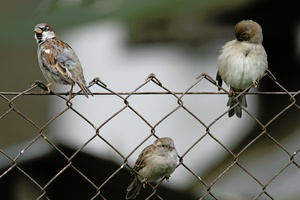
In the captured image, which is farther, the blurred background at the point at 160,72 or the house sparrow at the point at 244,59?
the blurred background at the point at 160,72

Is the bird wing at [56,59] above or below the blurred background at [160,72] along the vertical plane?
below

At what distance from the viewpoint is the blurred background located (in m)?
6.32

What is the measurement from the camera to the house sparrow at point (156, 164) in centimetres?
395

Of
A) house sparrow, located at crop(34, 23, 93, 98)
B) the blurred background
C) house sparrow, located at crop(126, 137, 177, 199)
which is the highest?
the blurred background

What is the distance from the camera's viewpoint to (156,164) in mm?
4004

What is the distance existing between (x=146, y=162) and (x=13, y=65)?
143 inches

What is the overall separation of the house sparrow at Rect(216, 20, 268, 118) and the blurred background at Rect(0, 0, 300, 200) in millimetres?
1186

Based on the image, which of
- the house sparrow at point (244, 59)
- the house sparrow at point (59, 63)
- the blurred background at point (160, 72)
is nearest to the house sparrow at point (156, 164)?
the house sparrow at point (59, 63)

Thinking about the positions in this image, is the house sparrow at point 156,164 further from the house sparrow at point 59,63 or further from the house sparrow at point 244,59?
the house sparrow at point 244,59

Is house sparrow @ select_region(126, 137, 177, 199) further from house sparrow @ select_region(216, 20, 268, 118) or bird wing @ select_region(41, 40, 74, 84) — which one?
house sparrow @ select_region(216, 20, 268, 118)

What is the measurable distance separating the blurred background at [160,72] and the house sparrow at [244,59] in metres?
1.19

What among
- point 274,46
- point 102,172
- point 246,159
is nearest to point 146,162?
point 102,172

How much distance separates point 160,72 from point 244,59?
116 inches

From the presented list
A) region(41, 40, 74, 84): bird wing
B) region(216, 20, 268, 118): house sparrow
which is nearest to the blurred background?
region(216, 20, 268, 118): house sparrow
